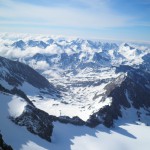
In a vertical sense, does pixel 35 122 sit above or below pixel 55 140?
above

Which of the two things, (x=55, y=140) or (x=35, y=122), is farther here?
(x=55, y=140)

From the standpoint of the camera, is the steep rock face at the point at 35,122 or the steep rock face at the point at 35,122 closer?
the steep rock face at the point at 35,122

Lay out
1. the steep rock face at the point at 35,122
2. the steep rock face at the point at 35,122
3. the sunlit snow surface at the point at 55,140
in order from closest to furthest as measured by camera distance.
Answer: the sunlit snow surface at the point at 55,140
the steep rock face at the point at 35,122
the steep rock face at the point at 35,122

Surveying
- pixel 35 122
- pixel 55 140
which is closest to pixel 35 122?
pixel 35 122

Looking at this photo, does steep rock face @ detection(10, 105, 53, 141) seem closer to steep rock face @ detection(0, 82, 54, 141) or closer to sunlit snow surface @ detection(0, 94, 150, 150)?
steep rock face @ detection(0, 82, 54, 141)

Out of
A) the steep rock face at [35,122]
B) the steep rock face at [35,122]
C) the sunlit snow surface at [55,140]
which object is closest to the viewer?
the sunlit snow surface at [55,140]

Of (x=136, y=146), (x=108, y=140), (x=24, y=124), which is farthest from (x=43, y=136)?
(x=136, y=146)

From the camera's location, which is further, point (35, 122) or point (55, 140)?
point (55, 140)

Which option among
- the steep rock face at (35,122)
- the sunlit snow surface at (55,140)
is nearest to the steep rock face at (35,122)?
the steep rock face at (35,122)

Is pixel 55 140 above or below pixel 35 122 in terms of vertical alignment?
below

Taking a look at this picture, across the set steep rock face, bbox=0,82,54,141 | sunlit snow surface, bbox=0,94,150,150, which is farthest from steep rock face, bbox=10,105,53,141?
sunlit snow surface, bbox=0,94,150,150

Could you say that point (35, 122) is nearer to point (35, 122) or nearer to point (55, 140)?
point (35, 122)

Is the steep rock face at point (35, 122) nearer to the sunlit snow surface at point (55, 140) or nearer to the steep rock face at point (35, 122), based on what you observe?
the steep rock face at point (35, 122)
